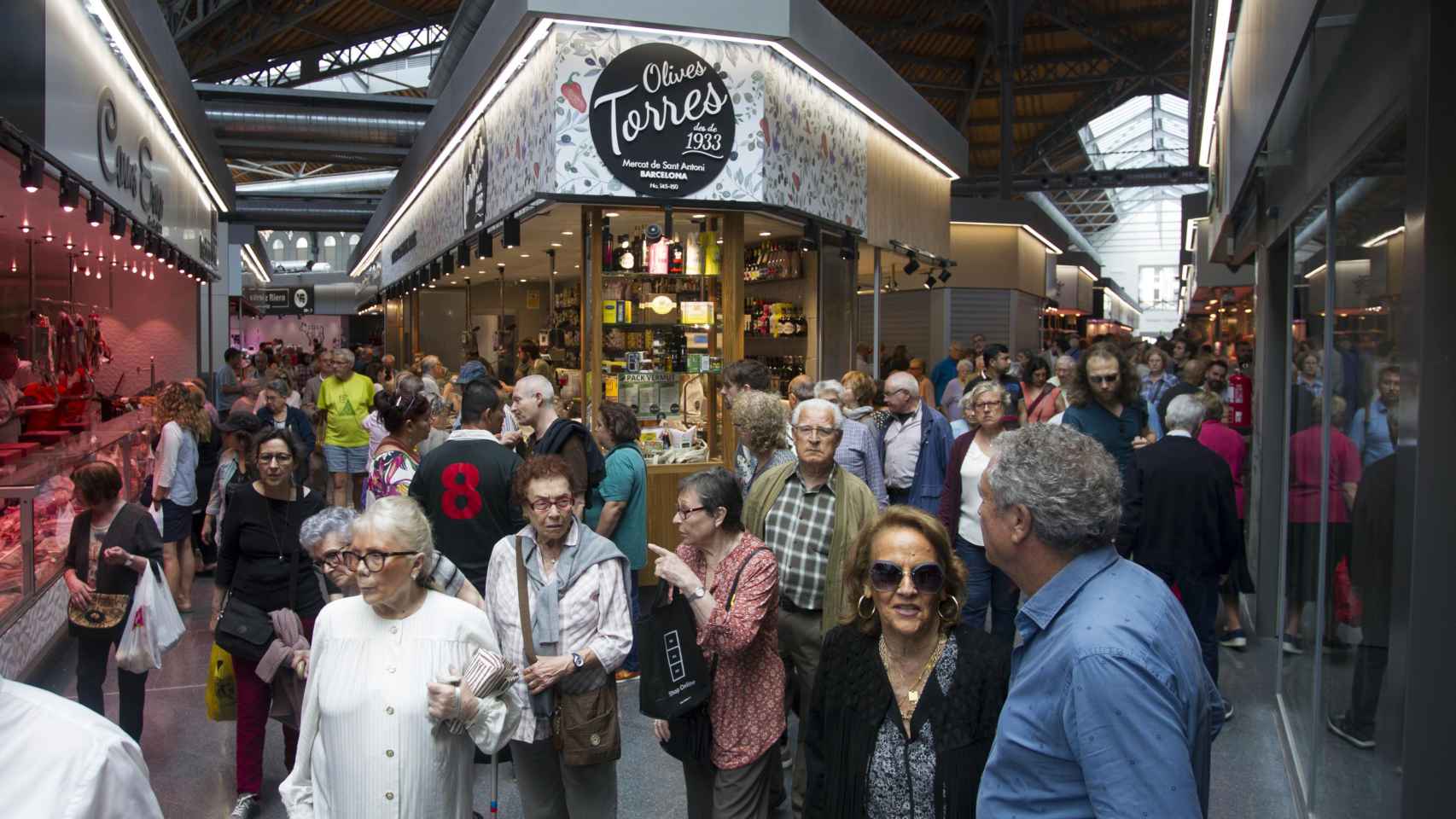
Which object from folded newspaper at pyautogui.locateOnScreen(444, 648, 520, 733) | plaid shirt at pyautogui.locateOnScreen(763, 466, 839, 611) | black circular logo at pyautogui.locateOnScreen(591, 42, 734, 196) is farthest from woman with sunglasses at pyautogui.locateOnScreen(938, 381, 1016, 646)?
black circular logo at pyautogui.locateOnScreen(591, 42, 734, 196)

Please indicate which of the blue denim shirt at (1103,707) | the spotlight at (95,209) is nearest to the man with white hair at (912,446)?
the blue denim shirt at (1103,707)

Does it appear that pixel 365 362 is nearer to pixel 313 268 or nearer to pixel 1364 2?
pixel 1364 2

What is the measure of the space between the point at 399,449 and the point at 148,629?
4.45 ft

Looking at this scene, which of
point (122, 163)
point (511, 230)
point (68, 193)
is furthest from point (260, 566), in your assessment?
point (122, 163)

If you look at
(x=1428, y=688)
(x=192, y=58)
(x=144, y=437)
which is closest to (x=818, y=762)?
(x=1428, y=688)

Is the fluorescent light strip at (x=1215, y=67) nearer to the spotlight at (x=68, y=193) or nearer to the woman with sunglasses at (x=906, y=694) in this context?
the woman with sunglasses at (x=906, y=694)

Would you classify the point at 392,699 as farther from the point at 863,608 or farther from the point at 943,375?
the point at 943,375

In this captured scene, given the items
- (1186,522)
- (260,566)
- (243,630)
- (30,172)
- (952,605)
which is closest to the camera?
(952,605)

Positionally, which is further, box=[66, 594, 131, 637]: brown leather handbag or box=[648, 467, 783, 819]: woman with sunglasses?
box=[66, 594, 131, 637]: brown leather handbag

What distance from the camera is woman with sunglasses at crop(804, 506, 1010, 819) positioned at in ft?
8.29

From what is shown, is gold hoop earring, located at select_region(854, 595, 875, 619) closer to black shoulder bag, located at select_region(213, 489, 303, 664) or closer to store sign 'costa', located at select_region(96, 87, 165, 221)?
black shoulder bag, located at select_region(213, 489, 303, 664)

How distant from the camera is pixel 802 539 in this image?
4.20 meters

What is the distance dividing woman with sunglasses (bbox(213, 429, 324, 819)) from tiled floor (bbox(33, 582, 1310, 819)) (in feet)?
1.06

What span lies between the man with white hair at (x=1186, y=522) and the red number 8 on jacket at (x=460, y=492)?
10.1ft
